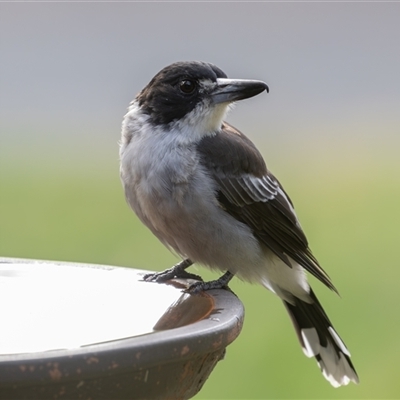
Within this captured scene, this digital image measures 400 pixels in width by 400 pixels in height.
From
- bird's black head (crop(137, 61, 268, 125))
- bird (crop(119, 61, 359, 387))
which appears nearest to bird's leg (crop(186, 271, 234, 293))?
bird (crop(119, 61, 359, 387))

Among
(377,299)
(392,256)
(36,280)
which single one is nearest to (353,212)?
(392,256)

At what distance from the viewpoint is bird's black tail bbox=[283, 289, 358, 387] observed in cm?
533

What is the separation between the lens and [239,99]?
457 centimetres

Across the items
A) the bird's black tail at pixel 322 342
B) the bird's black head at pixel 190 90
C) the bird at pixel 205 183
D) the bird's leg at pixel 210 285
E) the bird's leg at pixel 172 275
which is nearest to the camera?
the bird's leg at pixel 210 285

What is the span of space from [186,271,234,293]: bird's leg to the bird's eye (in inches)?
37.8

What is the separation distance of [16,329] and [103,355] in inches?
27.0

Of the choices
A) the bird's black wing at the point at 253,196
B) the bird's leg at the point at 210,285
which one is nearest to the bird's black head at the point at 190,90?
the bird's black wing at the point at 253,196

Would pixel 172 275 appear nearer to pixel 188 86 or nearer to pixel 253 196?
pixel 253 196

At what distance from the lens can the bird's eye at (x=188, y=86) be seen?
4648 mm

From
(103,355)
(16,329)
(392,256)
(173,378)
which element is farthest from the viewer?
(392,256)

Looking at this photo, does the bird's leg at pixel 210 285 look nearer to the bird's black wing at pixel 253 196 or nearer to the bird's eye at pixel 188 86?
the bird's black wing at pixel 253 196

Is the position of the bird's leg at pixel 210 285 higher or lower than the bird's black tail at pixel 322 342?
higher

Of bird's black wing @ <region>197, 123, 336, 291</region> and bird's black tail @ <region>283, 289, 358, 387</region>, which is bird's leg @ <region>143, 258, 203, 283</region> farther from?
bird's black tail @ <region>283, 289, 358, 387</region>

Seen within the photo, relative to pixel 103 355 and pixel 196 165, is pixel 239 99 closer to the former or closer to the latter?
pixel 196 165
